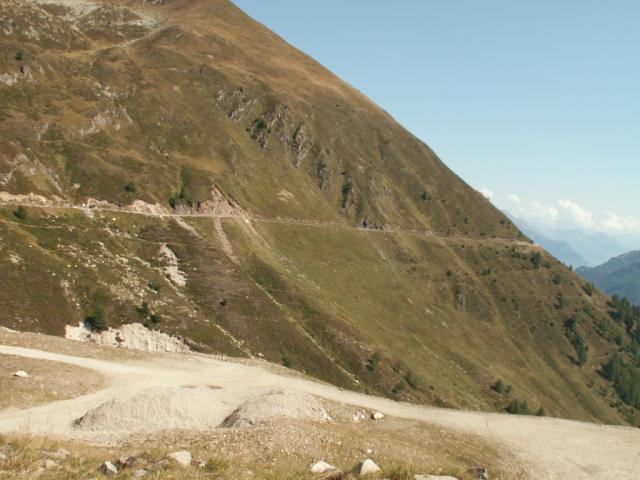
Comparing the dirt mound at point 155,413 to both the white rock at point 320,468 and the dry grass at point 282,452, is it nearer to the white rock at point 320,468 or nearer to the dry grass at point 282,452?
the dry grass at point 282,452

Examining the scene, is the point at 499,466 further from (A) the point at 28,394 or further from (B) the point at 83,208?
(B) the point at 83,208

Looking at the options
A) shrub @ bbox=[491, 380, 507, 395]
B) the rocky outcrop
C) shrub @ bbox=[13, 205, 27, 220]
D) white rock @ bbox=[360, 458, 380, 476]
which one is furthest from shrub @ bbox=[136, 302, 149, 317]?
shrub @ bbox=[491, 380, 507, 395]

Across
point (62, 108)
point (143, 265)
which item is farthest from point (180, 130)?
point (143, 265)

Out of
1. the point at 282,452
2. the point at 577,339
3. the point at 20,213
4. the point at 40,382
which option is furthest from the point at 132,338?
the point at 577,339

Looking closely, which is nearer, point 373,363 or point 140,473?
point 140,473

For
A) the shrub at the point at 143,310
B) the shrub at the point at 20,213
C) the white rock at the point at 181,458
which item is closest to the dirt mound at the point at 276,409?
the white rock at the point at 181,458

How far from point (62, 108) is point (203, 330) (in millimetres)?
75206

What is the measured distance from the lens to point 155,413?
3341 centimetres

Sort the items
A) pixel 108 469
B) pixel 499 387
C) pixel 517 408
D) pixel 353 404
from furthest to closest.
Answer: pixel 499 387 → pixel 517 408 → pixel 353 404 → pixel 108 469

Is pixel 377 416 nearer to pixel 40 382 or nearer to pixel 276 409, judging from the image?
pixel 276 409

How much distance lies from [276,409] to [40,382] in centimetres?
1824

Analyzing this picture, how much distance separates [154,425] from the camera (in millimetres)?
32312

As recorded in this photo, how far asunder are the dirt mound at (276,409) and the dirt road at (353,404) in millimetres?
2243

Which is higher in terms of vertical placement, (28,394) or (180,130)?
(180,130)
